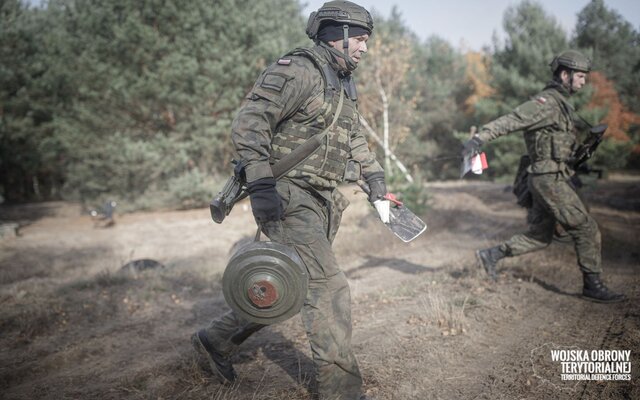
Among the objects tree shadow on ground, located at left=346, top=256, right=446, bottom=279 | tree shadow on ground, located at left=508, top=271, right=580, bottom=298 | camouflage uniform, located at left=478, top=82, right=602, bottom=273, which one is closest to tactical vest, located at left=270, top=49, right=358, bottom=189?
camouflage uniform, located at left=478, top=82, right=602, bottom=273

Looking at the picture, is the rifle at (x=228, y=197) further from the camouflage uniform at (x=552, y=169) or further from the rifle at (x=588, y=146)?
the rifle at (x=588, y=146)

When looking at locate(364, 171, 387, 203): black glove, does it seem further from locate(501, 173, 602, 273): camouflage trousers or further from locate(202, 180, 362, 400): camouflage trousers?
locate(501, 173, 602, 273): camouflage trousers

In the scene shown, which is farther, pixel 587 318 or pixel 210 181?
pixel 210 181

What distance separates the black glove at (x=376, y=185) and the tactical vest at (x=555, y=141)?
8.03 feet

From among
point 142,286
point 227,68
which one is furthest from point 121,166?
point 142,286

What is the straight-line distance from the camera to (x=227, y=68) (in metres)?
15.6

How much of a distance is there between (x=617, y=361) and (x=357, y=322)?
224cm

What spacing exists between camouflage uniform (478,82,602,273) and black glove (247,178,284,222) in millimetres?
2959

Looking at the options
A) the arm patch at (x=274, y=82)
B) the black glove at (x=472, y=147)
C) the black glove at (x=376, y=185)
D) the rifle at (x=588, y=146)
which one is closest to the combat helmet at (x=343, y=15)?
the arm patch at (x=274, y=82)

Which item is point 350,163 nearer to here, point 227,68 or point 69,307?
point 69,307

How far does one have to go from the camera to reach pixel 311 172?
2797mm

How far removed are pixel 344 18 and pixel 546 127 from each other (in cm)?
318

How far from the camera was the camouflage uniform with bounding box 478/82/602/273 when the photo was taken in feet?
15.2

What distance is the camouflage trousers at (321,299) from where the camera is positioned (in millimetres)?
2662
